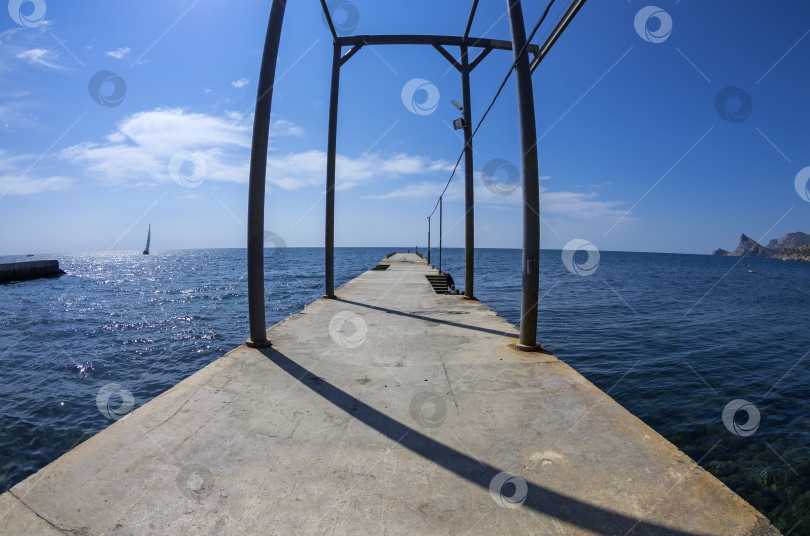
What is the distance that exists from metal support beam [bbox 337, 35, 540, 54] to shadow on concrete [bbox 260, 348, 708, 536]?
350 inches

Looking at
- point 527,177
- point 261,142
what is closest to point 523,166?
point 527,177

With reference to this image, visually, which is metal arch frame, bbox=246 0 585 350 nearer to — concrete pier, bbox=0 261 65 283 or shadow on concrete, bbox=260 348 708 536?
shadow on concrete, bbox=260 348 708 536

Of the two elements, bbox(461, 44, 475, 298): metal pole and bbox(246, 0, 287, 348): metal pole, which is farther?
bbox(461, 44, 475, 298): metal pole

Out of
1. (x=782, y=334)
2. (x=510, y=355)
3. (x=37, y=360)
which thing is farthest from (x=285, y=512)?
(x=782, y=334)

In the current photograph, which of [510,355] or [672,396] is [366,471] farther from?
[672,396]

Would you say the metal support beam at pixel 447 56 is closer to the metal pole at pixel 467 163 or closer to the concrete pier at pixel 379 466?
the metal pole at pixel 467 163

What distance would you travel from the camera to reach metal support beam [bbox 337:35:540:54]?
9.48 m

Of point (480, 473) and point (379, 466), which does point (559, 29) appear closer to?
point (480, 473)

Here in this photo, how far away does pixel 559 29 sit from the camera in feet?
16.4

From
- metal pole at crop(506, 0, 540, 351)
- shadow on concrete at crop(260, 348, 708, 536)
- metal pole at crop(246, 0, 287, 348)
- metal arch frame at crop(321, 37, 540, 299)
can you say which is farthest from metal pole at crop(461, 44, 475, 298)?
shadow on concrete at crop(260, 348, 708, 536)

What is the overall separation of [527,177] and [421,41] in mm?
6480

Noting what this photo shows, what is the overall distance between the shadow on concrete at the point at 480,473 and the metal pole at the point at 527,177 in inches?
103

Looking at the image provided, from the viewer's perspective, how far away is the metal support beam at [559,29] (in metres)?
4.54

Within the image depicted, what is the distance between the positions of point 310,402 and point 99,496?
1617 millimetres
